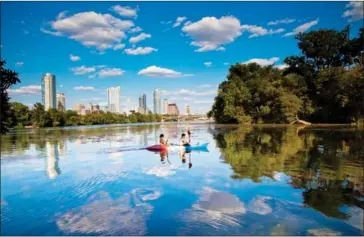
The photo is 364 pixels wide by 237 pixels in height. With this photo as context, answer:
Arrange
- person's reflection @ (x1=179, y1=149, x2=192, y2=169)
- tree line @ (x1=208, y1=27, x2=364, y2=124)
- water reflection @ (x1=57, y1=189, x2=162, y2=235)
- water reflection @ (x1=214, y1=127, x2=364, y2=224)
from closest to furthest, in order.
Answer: water reflection @ (x1=57, y1=189, x2=162, y2=235), water reflection @ (x1=214, y1=127, x2=364, y2=224), person's reflection @ (x1=179, y1=149, x2=192, y2=169), tree line @ (x1=208, y1=27, x2=364, y2=124)

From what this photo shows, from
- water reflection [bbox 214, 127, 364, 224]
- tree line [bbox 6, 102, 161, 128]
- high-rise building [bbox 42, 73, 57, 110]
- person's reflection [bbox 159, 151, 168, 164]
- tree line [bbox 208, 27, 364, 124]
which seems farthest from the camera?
high-rise building [bbox 42, 73, 57, 110]

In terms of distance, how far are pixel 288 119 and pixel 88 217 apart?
5431cm

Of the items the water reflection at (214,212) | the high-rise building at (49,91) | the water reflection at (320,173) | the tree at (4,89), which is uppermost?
the high-rise building at (49,91)

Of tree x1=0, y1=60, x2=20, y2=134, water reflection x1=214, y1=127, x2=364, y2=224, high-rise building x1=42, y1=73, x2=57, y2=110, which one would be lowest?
water reflection x1=214, y1=127, x2=364, y2=224

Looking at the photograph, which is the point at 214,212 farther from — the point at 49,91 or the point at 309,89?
the point at 49,91

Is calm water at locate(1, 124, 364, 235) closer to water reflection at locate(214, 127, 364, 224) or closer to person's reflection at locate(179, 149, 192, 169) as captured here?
water reflection at locate(214, 127, 364, 224)

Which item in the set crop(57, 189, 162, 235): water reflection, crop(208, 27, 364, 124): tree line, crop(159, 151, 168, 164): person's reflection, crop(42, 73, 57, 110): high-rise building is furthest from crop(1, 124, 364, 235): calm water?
crop(42, 73, 57, 110): high-rise building

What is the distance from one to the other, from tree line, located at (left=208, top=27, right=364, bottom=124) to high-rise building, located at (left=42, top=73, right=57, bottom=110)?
212 ft

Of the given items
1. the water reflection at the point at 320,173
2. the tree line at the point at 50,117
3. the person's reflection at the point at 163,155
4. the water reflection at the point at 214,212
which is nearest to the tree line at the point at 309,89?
the water reflection at the point at 320,173

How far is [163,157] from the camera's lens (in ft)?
55.1

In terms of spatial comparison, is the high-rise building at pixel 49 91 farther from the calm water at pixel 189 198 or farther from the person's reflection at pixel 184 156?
the calm water at pixel 189 198

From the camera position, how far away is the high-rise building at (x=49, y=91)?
100 meters

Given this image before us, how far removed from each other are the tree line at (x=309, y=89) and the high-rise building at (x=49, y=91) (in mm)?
64612

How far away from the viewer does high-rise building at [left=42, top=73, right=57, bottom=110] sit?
10019 cm
